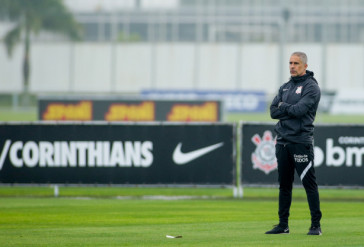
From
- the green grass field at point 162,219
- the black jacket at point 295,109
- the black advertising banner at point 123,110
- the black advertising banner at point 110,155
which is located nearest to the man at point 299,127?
the black jacket at point 295,109

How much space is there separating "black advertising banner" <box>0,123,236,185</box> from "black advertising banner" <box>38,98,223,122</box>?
2162 cm

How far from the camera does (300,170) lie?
891cm

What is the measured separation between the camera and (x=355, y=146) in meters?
14.7

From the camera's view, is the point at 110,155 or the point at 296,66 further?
the point at 110,155

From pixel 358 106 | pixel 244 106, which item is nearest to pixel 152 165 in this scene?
pixel 244 106

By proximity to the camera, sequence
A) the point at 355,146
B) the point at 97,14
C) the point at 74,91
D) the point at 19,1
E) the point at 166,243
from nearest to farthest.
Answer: the point at 166,243 → the point at 355,146 → the point at 74,91 → the point at 19,1 → the point at 97,14

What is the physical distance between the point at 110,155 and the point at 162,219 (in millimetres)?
4306

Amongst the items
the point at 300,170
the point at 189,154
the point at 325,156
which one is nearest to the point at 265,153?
the point at 325,156

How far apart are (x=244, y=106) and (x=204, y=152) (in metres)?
40.4

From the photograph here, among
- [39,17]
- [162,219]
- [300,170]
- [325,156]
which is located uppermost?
[39,17]

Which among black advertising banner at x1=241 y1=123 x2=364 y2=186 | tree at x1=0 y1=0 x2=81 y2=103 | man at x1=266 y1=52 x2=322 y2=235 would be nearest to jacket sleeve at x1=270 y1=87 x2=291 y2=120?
man at x1=266 y1=52 x2=322 y2=235

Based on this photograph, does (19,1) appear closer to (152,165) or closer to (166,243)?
(152,165)

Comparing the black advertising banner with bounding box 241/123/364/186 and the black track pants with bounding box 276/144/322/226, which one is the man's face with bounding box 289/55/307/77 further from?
the black advertising banner with bounding box 241/123/364/186

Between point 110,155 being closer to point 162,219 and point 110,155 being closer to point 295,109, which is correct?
point 162,219
